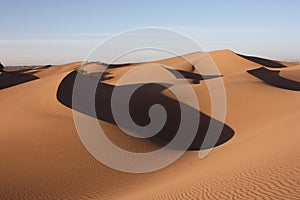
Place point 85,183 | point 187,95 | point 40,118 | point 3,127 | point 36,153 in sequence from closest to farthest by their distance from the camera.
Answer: point 85,183 → point 36,153 → point 3,127 → point 40,118 → point 187,95

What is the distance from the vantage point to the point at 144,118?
16.7 meters

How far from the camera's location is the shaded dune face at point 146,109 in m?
14.8

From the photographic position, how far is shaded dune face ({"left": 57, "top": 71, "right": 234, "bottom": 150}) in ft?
48.5

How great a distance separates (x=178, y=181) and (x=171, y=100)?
493 inches

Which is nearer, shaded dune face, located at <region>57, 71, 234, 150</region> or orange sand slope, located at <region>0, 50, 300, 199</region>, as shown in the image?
orange sand slope, located at <region>0, 50, 300, 199</region>

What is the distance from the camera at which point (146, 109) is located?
1828 cm

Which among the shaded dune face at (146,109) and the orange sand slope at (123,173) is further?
the shaded dune face at (146,109)

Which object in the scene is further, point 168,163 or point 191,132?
point 191,132

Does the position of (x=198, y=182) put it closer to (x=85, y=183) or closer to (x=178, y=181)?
(x=178, y=181)

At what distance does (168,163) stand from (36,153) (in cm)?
440

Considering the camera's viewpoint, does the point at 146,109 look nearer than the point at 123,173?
No

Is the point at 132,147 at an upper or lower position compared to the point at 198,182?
lower

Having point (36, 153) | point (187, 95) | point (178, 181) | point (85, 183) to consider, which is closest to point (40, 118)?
point (36, 153)

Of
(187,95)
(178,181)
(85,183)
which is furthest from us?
(187,95)
